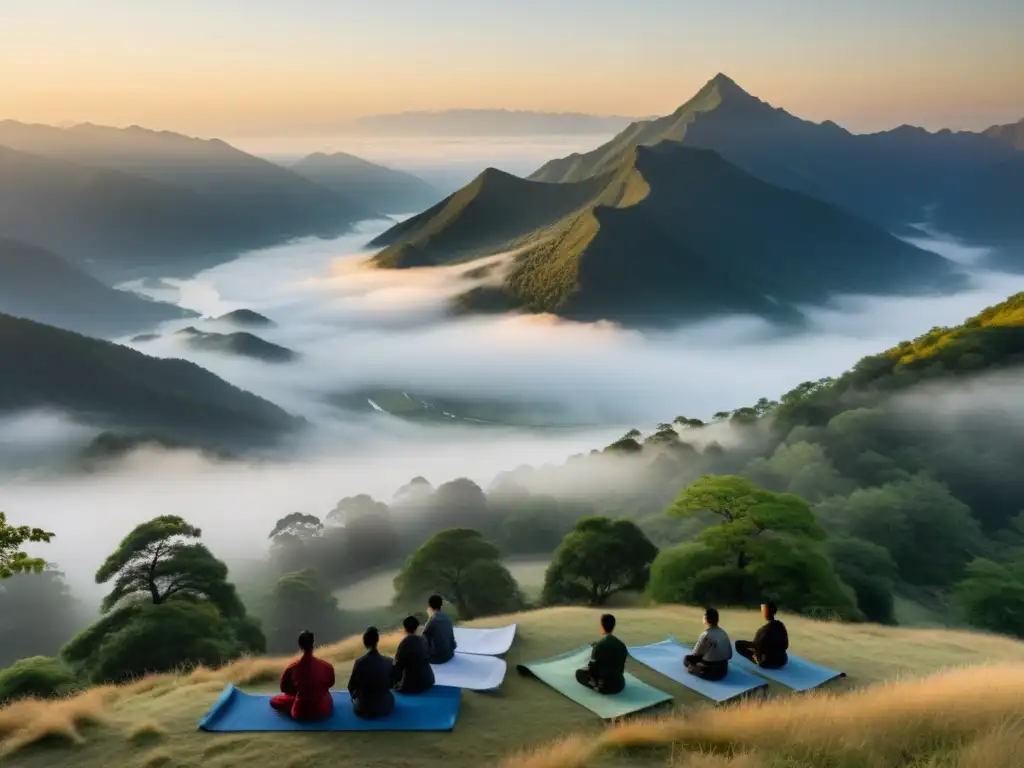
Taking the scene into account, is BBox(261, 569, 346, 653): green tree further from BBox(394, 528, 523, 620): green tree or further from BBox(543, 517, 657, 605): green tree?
BBox(543, 517, 657, 605): green tree

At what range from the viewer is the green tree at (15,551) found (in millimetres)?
16125

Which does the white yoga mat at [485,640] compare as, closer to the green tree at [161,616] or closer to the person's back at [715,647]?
the person's back at [715,647]

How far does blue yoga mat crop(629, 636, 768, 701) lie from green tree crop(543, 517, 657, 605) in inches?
764

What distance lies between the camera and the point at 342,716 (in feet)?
41.2

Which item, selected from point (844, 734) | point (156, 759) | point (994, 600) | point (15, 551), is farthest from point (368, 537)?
point (844, 734)

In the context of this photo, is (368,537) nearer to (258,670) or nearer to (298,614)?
(298,614)

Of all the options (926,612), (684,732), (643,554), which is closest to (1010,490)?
(926,612)

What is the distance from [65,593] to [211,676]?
287 feet

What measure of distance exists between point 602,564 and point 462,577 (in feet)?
32.6

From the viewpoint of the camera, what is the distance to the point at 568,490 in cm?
10106

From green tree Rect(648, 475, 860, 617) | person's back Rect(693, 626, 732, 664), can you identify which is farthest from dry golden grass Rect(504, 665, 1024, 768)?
green tree Rect(648, 475, 860, 617)

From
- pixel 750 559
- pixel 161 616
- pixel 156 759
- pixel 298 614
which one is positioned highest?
pixel 156 759

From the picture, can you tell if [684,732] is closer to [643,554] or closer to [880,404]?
[643,554]

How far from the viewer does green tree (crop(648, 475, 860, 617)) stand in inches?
1090
